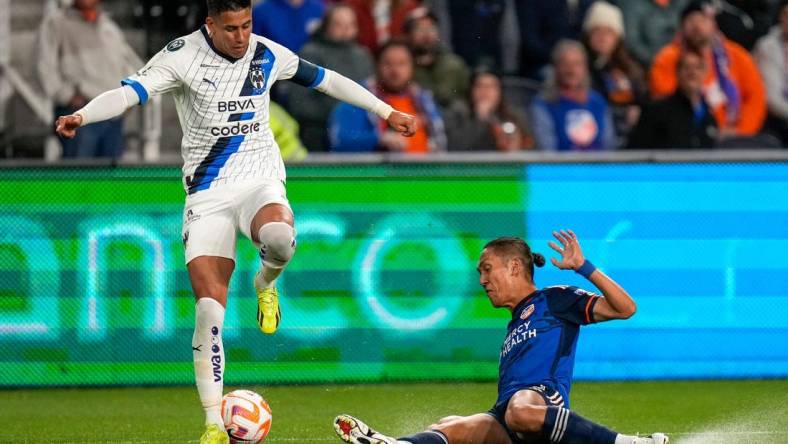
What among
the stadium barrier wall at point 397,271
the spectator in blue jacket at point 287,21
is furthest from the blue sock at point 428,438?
the spectator in blue jacket at point 287,21

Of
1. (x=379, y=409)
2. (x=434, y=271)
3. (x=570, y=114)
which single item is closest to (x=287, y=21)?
(x=570, y=114)

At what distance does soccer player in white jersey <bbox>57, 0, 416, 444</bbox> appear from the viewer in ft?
23.1

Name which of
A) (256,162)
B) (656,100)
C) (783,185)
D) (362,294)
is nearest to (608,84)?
(656,100)

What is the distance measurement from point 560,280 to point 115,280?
3221 mm

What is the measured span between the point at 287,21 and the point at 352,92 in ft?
15.4

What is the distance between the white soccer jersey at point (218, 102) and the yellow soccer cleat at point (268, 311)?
63 cm

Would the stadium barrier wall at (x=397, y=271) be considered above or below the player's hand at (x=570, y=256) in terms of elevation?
below

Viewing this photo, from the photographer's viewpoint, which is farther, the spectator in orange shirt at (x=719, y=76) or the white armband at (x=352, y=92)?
the spectator in orange shirt at (x=719, y=76)

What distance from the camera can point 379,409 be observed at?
352 inches

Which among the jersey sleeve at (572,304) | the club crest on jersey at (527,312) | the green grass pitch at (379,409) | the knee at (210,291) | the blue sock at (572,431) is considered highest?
the jersey sleeve at (572,304)

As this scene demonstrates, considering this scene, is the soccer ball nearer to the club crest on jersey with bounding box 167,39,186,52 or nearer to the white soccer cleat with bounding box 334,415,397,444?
the white soccer cleat with bounding box 334,415,397,444

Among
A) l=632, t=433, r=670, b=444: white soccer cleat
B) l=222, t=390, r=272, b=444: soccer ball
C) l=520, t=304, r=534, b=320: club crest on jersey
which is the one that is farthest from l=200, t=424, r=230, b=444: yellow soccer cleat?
l=632, t=433, r=670, b=444: white soccer cleat

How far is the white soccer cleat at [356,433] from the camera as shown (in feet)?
20.5

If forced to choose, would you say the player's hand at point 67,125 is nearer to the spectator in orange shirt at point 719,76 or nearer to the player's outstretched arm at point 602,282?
the player's outstretched arm at point 602,282
